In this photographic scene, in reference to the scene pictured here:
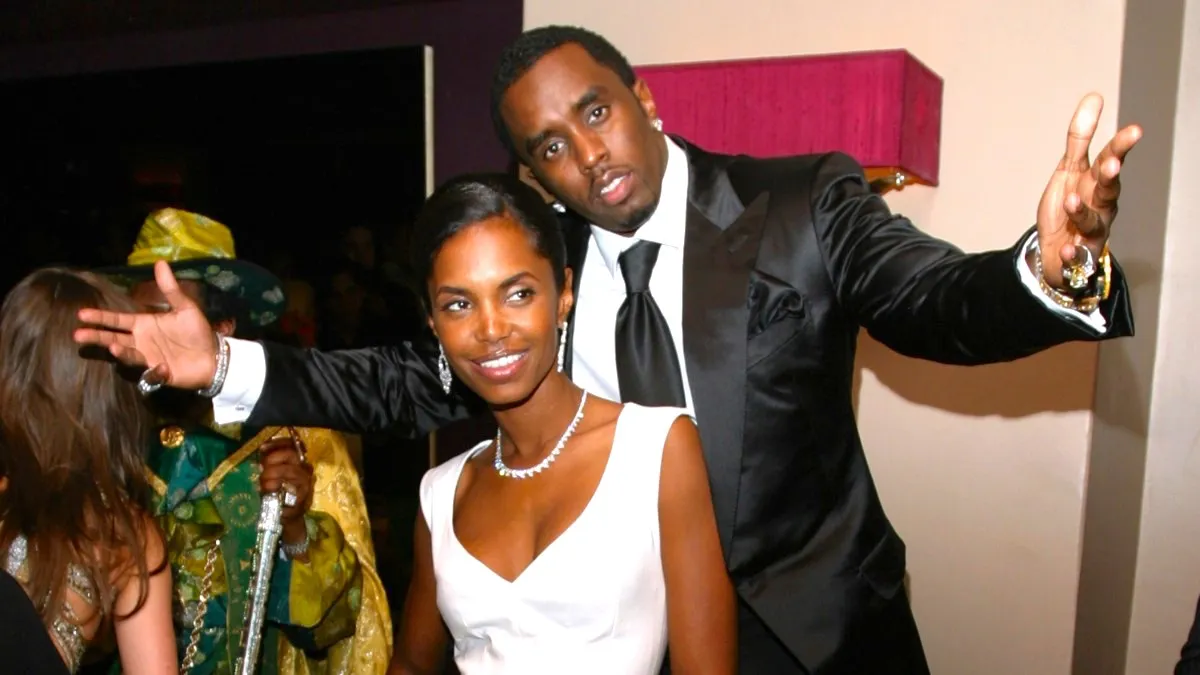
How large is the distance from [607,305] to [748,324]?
0.25 m

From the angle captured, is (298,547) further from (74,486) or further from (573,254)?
(573,254)

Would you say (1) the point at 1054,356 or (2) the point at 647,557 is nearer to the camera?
(2) the point at 647,557

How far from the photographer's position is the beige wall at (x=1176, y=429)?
2.26m

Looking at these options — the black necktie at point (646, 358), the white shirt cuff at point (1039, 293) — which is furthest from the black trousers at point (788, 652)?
the white shirt cuff at point (1039, 293)

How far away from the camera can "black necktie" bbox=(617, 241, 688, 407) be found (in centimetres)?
143

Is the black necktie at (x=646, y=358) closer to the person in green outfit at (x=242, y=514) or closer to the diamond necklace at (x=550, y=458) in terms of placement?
the diamond necklace at (x=550, y=458)

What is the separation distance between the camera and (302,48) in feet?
11.3

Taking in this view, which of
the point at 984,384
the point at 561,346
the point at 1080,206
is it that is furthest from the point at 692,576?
the point at 984,384

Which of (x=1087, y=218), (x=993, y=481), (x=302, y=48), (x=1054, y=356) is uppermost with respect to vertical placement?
(x=302, y=48)

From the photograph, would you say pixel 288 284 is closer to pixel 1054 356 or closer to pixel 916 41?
pixel 916 41

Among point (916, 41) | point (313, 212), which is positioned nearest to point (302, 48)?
point (313, 212)

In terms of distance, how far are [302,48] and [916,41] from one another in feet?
6.95

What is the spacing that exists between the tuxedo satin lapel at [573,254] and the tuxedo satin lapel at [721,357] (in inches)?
8.1

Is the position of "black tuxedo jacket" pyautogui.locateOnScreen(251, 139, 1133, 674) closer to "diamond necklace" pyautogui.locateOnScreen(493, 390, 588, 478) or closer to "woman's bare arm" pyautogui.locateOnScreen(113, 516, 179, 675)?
"diamond necklace" pyautogui.locateOnScreen(493, 390, 588, 478)
